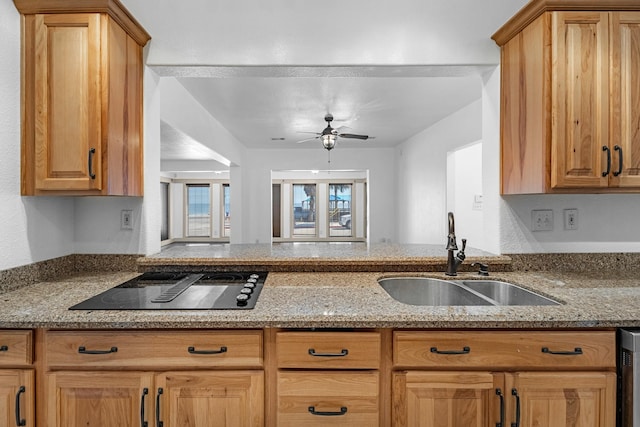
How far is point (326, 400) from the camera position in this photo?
131 centimetres

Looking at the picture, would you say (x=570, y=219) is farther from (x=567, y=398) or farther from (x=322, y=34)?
(x=322, y=34)

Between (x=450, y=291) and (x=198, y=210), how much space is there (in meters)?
10.1

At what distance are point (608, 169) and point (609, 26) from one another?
65 cm

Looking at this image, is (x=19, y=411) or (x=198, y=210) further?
(x=198, y=210)

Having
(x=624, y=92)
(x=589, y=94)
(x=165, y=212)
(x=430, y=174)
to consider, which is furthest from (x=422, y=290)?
(x=165, y=212)

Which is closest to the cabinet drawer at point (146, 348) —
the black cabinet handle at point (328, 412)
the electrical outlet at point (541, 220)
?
the black cabinet handle at point (328, 412)

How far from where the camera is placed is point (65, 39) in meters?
1.66

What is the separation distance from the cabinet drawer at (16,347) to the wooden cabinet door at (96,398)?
108mm

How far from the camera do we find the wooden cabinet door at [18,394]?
51.3 inches

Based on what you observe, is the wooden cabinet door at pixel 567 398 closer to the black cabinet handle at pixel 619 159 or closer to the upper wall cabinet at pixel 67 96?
the black cabinet handle at pixel 619 159

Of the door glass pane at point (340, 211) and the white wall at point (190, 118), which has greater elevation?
the white wall at point (190, 118)

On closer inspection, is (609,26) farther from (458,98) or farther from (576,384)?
(458,98)

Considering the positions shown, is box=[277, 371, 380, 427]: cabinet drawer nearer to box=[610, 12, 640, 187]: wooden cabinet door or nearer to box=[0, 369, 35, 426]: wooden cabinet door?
box=[0, 369, 35, 426]: wooden cabinet door

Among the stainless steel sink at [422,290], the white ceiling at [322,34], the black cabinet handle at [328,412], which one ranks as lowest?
the black cabinet handle at [328,412]
